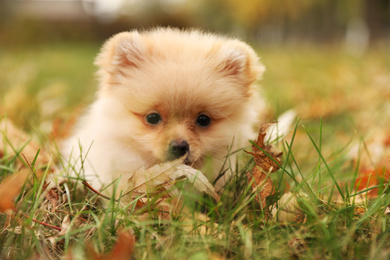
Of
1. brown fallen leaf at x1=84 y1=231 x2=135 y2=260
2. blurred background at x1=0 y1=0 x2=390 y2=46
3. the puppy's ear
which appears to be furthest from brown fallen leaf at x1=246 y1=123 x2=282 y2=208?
blurred background at x1=0 y1=0 x2=390 y2=46

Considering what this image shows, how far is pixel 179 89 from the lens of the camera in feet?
6.68

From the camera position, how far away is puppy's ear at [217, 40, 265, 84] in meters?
2.21

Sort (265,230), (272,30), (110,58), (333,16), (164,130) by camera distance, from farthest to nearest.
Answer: (272,30)
(333,16)
(110,58)
(164,130)
(265,230)

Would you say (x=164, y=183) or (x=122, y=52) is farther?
(x=122, y=52)

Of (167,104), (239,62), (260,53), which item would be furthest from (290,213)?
(260,53)

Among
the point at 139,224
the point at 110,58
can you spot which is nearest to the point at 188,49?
the point at 110,58

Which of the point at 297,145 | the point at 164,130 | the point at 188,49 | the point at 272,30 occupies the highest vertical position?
the point at 188,49

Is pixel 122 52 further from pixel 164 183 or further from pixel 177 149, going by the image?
pixel 164 183

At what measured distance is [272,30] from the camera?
27.6m

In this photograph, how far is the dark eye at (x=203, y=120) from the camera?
216 centimetres

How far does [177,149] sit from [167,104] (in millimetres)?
261

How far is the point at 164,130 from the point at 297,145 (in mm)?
1342

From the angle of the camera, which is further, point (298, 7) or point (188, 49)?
point (298, 7)

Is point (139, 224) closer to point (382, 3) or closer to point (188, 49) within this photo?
point (188, 49)
